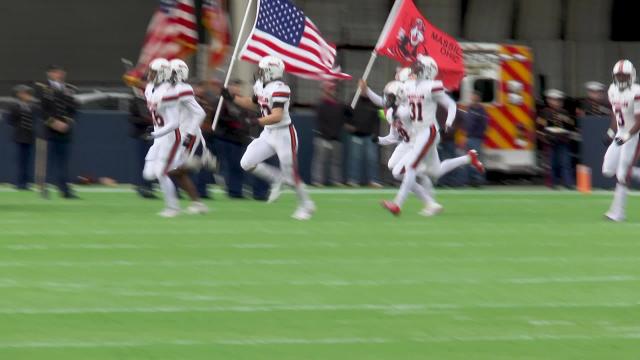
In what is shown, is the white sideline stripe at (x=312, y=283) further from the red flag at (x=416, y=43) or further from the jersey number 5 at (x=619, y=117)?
the red flag at (x=416, y=43)

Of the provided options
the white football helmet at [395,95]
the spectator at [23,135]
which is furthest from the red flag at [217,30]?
the white football helmet at [395,95]

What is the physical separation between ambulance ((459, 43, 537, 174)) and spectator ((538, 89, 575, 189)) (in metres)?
1.13

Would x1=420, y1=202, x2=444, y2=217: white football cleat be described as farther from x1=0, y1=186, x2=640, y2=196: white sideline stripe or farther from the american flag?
x1=0, y1=186, x2=640, y2=196: white sideline stripe

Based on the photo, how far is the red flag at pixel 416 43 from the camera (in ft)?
78.9

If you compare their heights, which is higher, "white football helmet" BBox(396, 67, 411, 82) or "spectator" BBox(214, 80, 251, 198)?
"white football helmet" BBox(396, 67, 411, 82)

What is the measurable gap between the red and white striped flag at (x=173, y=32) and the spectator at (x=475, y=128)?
5.90 metres

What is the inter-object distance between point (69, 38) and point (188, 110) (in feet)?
48.4

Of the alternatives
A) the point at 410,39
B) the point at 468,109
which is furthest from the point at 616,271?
the point at 468,109

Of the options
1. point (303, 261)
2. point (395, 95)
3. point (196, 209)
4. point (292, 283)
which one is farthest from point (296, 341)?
point (395, 95)

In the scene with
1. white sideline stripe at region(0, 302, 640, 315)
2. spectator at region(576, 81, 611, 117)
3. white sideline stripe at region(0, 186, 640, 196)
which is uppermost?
spectator at region(576, 81, 611, 117)

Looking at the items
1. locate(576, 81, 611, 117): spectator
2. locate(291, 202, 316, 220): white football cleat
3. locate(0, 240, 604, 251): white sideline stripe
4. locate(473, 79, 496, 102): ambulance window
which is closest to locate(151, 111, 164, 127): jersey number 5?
locate(291, 202, 316, 220): white football cleat

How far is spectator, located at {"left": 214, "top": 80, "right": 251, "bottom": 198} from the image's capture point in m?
24.1

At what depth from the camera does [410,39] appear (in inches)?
953

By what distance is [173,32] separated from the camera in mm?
25391
